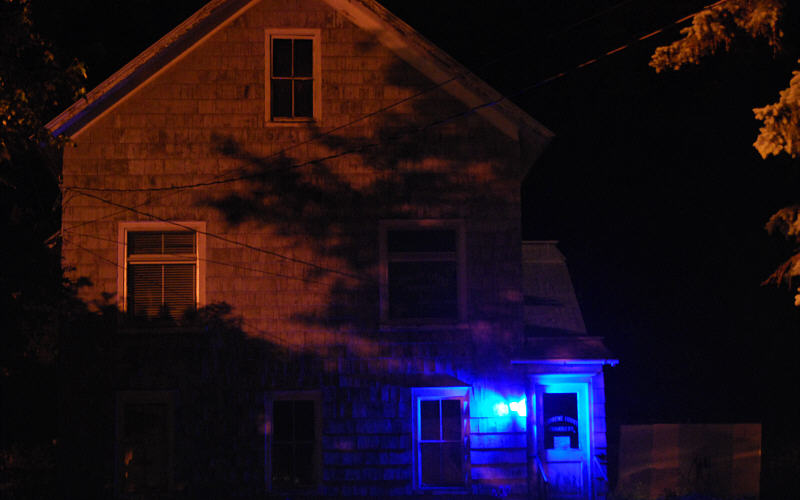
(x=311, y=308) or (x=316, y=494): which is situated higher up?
(x=311, y=308)

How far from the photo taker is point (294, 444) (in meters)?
14.5

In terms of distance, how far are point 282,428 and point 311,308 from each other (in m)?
2.02

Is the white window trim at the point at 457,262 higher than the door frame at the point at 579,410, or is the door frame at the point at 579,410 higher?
the white window trim at the point at 457,262

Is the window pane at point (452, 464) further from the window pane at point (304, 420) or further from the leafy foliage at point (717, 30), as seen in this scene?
the leafy foliage at point (717, 30)

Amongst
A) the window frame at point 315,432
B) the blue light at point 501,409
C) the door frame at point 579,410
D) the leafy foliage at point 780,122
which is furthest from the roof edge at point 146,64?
the leafy foliage at point 780,122

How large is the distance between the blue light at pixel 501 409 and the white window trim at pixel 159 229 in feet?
16.6

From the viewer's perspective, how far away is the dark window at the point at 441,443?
1448cm

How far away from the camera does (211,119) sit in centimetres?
1476

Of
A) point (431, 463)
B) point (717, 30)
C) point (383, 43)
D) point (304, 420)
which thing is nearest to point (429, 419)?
point (431, 463)

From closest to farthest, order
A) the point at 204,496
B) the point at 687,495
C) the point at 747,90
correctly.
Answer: the point at 204,496, the point at 687,495, the point at 747,90

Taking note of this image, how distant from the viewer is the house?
47.1ft

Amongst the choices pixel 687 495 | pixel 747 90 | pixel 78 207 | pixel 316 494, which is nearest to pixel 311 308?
pixel 316 494

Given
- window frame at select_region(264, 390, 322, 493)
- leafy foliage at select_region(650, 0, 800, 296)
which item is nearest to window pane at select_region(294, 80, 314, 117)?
window frame at select_region(264, 390, 322, 493)

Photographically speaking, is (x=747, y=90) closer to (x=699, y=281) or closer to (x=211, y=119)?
(x=699, y=281)
